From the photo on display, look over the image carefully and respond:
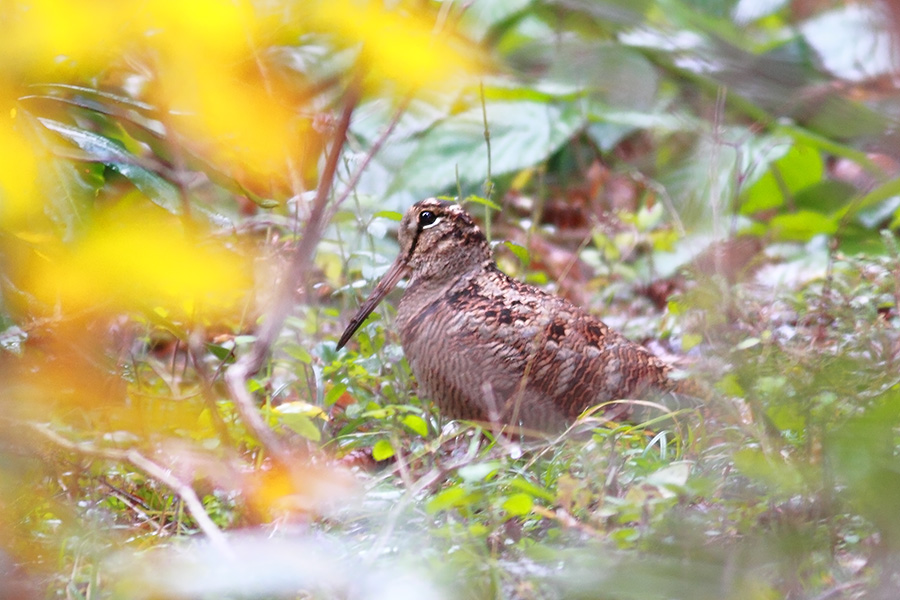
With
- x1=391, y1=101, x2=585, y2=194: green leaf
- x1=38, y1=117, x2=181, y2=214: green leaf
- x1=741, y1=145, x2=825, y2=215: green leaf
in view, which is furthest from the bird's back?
x1=741, y1=145, x2=825, y2=215: green leaf

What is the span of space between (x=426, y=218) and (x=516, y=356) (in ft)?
1.99

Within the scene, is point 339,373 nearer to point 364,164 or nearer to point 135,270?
point 364,164

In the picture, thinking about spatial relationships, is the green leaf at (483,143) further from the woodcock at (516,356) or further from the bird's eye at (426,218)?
the woodcock at (516,356)

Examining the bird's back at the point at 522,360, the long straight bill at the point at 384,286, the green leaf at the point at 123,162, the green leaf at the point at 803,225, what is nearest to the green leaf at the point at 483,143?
the green leaf at the point at 803,225

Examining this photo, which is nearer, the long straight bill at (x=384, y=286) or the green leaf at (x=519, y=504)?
the green leaf at (x=519, y=504)

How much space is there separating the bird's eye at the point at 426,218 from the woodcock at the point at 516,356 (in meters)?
0.20

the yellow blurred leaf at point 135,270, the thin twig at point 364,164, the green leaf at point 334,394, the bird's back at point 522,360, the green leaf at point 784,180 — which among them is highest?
the thin twig at point 364,164

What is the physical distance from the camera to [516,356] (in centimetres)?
263

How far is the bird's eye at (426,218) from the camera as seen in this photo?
3.00 m

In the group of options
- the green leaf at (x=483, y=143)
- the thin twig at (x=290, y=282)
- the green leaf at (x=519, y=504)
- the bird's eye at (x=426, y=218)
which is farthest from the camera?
the green leaf at (x=483, y=143)

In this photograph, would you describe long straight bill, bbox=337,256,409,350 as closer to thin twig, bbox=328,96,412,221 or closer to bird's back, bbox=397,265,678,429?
bird's back, bbox=397,265,678,429

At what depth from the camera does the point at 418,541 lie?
1.74 m

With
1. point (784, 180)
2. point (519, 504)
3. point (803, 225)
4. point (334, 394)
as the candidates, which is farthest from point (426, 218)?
point (784, 180)

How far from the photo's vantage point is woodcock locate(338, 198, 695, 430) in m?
2.63
